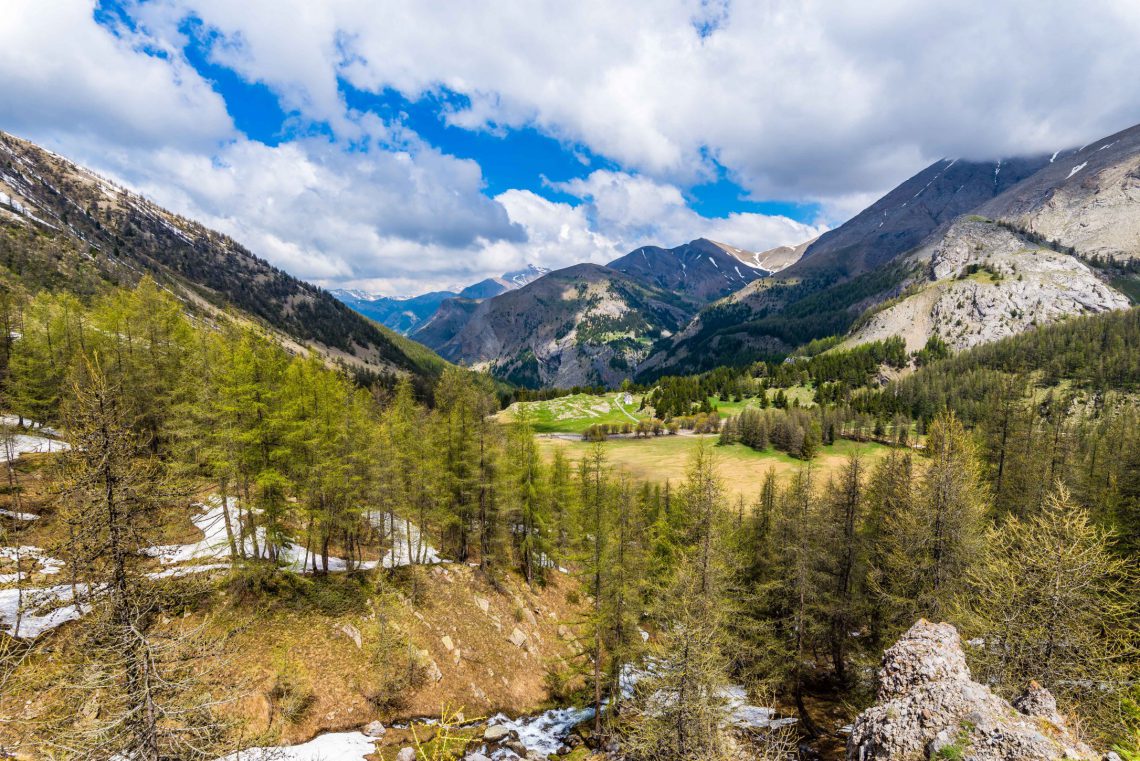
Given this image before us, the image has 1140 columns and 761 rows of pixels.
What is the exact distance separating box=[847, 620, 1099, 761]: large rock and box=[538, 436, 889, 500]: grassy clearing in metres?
76.4

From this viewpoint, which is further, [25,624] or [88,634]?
[25,624]

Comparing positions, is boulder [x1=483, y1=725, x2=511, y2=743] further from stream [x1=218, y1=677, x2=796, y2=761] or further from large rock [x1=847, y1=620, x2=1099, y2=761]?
large rock [x1=847, y1=620, x2=1099, y2=761]

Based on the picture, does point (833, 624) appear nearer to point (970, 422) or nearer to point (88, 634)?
point (88, 634)

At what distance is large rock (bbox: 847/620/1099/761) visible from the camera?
34.6ft

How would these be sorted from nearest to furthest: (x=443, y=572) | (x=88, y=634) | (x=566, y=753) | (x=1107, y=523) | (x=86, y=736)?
(x=86, y=736), (x=88, y=634), (x=566, y=753), (x=1107, y=523), (x=443, y=572)

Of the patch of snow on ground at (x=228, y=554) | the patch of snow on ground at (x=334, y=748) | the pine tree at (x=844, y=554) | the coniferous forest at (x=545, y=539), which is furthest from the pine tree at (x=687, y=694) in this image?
the patch of snow on ground at (x=228, y=554)

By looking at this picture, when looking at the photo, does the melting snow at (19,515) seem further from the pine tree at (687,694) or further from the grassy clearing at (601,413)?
the grassy clearing at (601,413)

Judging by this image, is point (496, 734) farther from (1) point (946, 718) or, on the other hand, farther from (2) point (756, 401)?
(2) point (756, 401)

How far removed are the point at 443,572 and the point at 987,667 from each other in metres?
33.6

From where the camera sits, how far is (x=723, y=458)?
11775cm

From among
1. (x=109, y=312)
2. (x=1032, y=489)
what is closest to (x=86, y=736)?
(x=109, y=312)

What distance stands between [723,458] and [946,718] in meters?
110

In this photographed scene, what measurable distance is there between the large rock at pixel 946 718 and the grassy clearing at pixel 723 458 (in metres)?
76.4

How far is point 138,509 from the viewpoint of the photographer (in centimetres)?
1117
